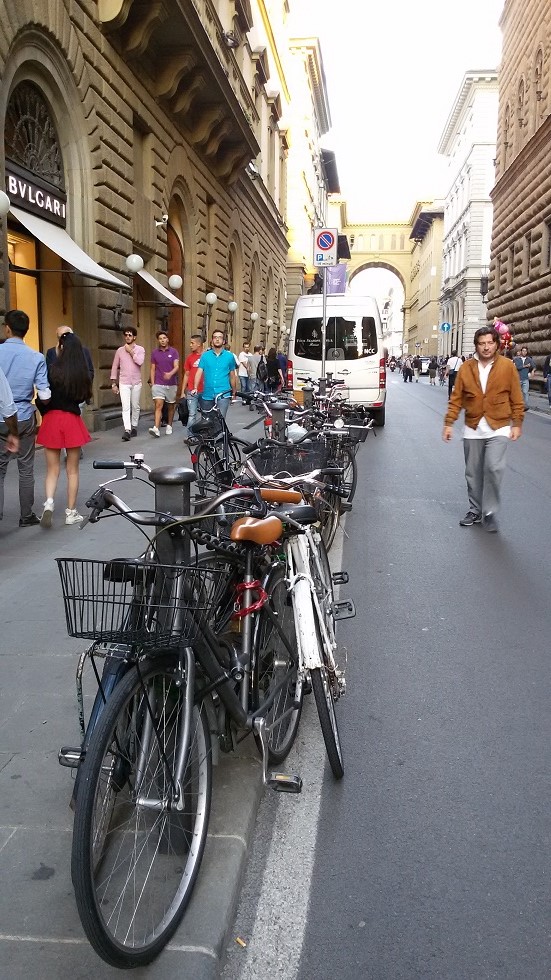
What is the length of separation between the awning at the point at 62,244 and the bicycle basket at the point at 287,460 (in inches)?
284

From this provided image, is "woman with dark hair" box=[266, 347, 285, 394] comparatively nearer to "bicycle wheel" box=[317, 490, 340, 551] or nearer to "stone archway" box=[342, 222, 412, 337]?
"bicycle wheel" box=[317, 490, 340, 551]

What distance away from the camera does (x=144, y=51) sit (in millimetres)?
16406

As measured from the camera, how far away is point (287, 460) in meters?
6.07

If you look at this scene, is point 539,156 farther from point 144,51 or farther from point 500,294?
point 144,51

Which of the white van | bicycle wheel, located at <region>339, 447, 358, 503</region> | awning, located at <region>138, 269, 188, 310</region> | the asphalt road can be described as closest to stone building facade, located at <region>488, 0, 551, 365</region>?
the white van

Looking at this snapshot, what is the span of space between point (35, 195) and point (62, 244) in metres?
0.76

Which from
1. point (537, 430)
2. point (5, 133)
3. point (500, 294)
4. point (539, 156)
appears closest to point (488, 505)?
point (5, 133)

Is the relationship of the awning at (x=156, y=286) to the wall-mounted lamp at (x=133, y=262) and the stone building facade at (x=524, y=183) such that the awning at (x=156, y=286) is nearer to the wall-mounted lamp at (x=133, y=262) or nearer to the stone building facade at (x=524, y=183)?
the wall-mounted lamp at (x=133, y=262)

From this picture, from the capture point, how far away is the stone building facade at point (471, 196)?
58.4 m

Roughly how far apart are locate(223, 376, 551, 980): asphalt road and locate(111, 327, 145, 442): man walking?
823 centimetres

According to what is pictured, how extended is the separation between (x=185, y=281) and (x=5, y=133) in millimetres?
10166

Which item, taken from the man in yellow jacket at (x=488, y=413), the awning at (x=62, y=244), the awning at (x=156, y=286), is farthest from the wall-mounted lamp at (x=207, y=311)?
the man in yellow jacket at (x=488, y=413)

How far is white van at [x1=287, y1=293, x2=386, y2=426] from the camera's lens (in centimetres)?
1722

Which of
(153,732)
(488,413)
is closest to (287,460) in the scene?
(488,413)
